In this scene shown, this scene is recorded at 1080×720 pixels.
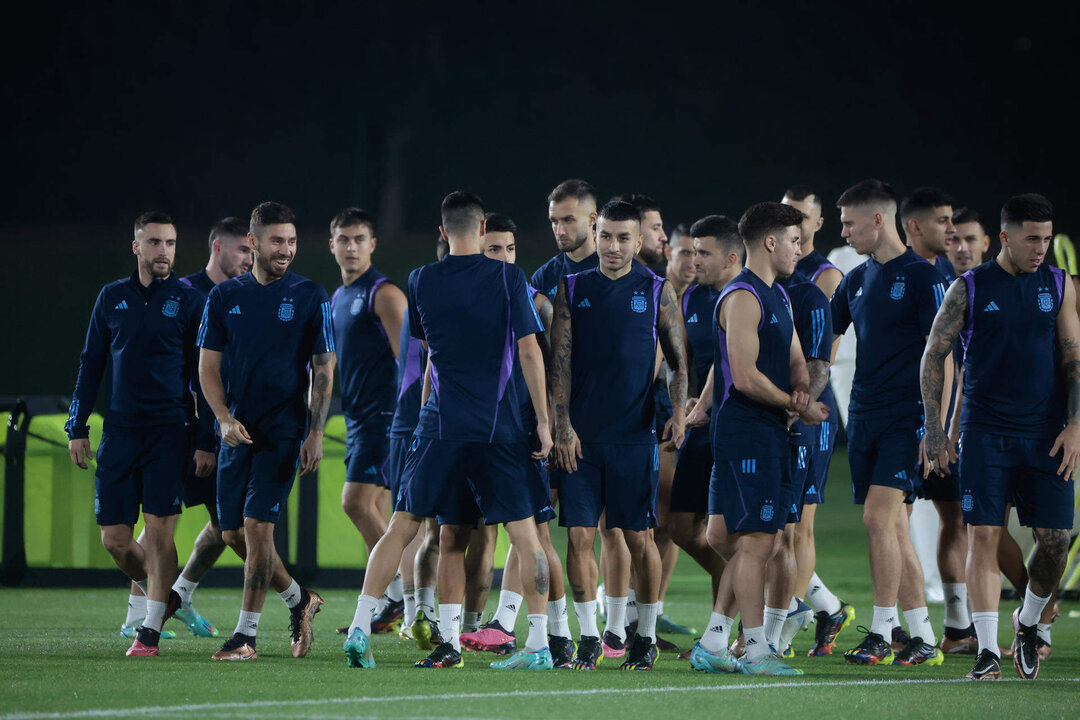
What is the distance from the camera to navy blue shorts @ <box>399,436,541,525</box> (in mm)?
6188

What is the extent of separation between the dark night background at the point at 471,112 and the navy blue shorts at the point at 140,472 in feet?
45.4

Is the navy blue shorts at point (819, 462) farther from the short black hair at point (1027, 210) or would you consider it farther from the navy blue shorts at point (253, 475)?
the navy blue shorts at point (253, 475)

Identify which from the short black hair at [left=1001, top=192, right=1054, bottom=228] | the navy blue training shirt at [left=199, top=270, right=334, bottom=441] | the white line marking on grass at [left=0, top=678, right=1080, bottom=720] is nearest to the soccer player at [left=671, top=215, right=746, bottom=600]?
the short black hair at [left=1001, top=192, right=1054, bottom=228]

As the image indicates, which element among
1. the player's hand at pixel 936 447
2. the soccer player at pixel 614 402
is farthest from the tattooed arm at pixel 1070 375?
the soccer player at pixel 614 402

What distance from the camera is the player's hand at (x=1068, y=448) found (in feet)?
19.8

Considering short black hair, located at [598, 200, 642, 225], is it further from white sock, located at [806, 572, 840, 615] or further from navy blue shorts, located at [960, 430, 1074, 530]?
white sock, located at [806, 572, 840, 615]

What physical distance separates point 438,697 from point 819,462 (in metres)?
2.74

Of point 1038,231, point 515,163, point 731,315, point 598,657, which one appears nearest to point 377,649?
point 598,657

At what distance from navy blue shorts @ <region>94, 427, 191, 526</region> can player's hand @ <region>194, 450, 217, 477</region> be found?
0.16 m

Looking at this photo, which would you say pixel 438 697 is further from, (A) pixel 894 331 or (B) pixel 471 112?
(B) pixel 471 112

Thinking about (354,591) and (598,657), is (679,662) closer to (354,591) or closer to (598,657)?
(598,657)

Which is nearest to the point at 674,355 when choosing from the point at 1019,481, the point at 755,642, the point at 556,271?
the point at 556,271

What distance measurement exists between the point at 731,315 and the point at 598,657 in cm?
157

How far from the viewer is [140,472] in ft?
24.0
